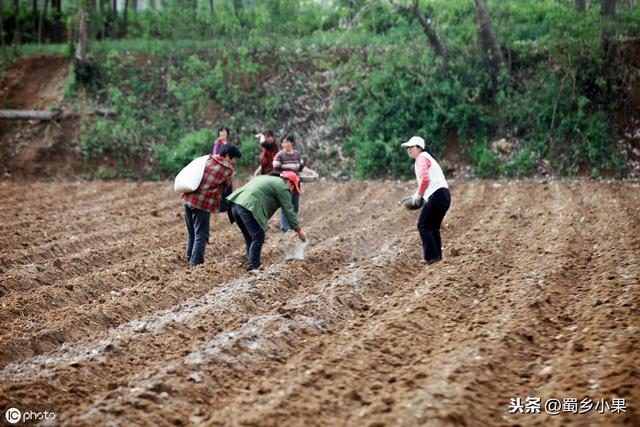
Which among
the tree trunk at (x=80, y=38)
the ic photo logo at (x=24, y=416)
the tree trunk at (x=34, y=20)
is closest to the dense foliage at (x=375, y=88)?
the tree trunk at (x=80, y=38)

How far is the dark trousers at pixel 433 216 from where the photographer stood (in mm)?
8273

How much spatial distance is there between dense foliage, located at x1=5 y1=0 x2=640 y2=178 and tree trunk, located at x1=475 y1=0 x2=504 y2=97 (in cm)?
15

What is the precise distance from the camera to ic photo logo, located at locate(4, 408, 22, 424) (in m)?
4.58

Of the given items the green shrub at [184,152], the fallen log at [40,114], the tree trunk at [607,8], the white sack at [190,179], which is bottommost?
the green shrub at [184,152]

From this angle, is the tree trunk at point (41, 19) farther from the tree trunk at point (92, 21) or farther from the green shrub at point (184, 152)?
the green shrub at point (184, 152)

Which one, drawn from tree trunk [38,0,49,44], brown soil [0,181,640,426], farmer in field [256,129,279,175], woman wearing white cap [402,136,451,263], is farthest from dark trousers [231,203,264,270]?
tree trunk [38,0,49,44]

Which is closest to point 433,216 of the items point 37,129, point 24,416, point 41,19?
point 24,416

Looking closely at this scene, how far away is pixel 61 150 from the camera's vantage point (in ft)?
72.0

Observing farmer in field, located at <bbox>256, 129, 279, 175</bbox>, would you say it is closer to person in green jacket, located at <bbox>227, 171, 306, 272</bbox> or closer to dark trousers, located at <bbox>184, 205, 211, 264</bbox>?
dark trousers, located at <bbox>184, 205, 211, 264</bbox>

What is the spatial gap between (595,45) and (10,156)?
17.6 meters

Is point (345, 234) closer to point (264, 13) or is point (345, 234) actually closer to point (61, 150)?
point (61, 150)

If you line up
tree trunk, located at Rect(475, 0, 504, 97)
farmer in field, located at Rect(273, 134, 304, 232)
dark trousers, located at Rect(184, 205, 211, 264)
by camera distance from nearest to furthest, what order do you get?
1. dark trousers, located at Rect(184, 205, 211, 264)
2. farmer in field, located at Rect(273, 134, 304, 232)
3. tree trunk, located at Rect(475, 0, 504, 97)

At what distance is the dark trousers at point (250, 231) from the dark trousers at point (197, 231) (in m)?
0.39

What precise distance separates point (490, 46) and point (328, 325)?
53.2ft
